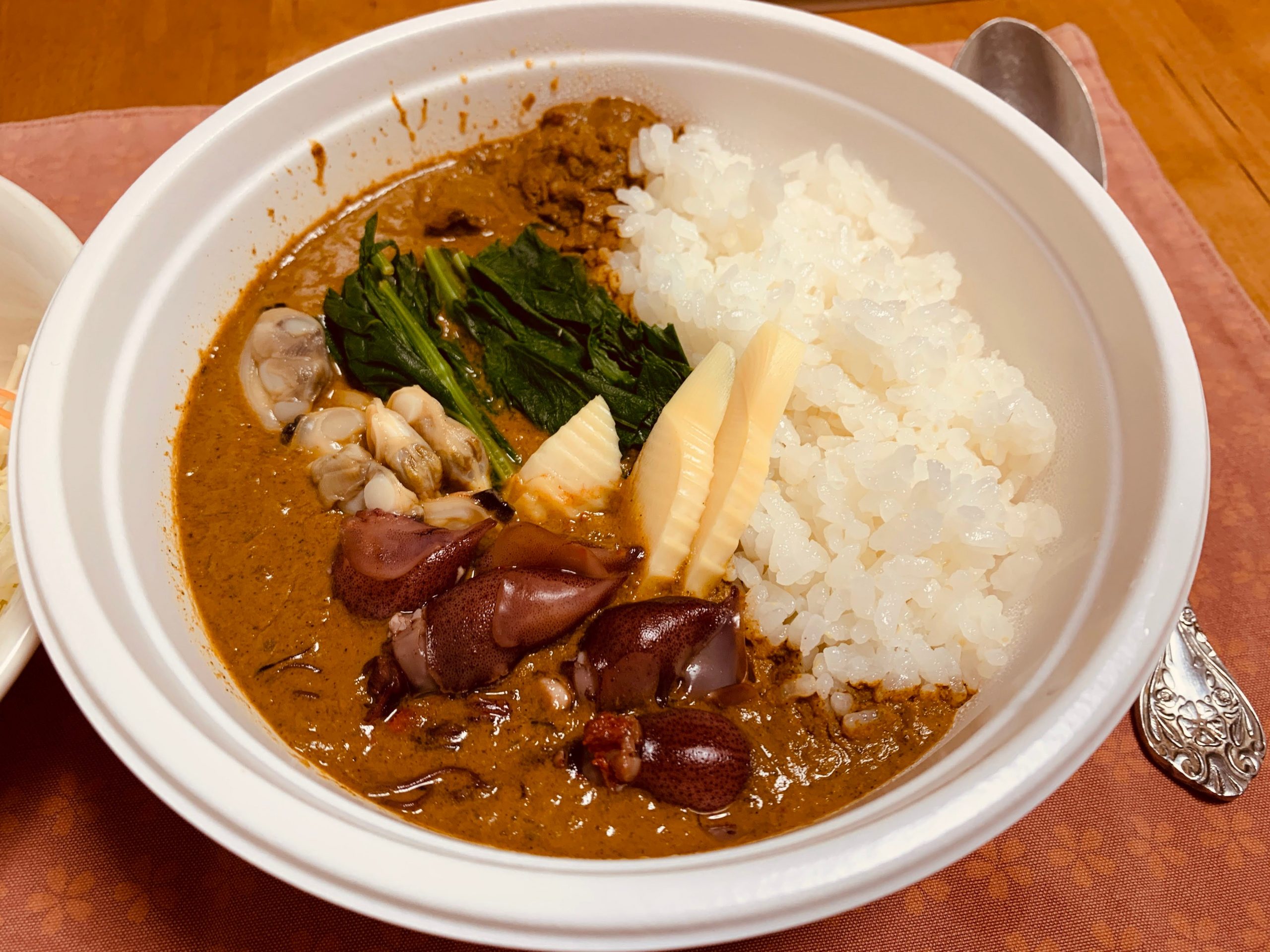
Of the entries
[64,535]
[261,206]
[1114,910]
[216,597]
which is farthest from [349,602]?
[1114,910]

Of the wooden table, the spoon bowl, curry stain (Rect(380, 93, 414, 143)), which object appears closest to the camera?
curry stain (Rect(380, 93, 414, 143))

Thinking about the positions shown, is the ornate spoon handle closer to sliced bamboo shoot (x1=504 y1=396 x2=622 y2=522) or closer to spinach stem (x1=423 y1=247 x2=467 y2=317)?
sliced bamboo shoot (x1=504 y1=396 x2=622 y2=522)

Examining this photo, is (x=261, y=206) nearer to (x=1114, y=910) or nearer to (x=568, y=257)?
(x=568, y=257)

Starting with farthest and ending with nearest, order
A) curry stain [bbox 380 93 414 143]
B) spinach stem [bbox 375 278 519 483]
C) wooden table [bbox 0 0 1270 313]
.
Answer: wooden table [bbox 0 0 1270 313], curry stain [bbox 380 93 414 143], spinach stem [bbox 375 278 519 483]

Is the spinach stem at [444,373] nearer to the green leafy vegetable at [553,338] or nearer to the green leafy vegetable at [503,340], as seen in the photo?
the green leafy vegetable at [503,340]

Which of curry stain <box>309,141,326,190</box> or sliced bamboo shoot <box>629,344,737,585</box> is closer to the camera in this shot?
sliced bamboo shoot <box>629,344,737,585</box>

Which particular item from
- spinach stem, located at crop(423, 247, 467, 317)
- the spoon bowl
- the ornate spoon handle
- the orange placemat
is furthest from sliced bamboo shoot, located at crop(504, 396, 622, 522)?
the spoon bowl

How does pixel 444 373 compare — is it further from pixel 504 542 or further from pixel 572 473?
pixel 504 542

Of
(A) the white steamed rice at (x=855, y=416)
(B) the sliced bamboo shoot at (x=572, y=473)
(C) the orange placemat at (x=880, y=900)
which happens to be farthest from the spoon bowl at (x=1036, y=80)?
(B) the sliced bamboo shoot at (x=572, y=473)
